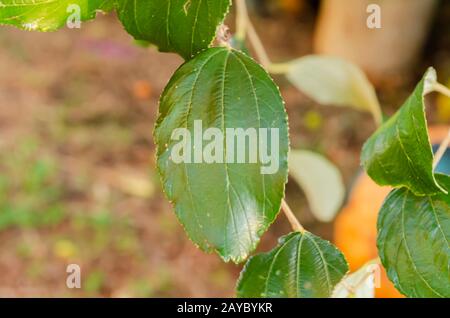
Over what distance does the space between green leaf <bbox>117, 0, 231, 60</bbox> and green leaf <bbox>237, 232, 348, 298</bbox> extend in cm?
17

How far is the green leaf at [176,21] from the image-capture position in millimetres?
510

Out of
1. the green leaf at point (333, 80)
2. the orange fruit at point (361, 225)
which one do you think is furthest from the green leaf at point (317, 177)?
the orange fruit at point (361, 225)

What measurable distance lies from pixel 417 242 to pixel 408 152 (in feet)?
0.23

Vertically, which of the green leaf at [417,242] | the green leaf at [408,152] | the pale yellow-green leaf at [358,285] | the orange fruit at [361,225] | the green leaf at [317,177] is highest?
the green leaf at [408,152]

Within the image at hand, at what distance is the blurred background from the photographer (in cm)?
182

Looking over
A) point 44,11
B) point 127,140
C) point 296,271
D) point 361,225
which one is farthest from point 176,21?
point 127,140

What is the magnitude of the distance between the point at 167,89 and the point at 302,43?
2.31m

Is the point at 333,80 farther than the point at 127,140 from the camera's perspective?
No

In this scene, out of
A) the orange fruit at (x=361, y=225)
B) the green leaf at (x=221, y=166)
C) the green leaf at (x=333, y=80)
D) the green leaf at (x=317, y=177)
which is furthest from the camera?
the orange fruit at (x=361, y=225)

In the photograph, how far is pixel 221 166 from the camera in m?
0.50

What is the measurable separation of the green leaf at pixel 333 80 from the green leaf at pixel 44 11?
0.52 m

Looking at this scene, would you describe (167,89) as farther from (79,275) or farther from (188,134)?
(79,275)

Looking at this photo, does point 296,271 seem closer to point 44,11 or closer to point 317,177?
point 44,11

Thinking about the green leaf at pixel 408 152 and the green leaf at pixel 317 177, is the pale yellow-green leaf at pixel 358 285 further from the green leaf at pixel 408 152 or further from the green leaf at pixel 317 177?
the green leaf at pixel 317 177
